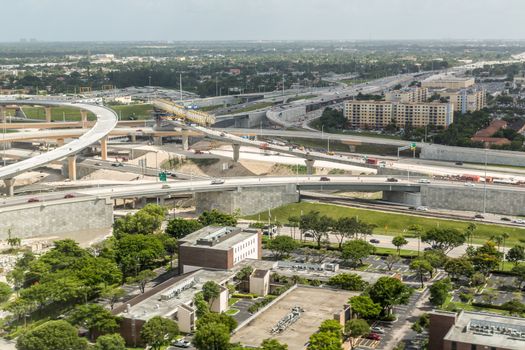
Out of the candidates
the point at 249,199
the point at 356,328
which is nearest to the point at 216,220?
the point at 249,199

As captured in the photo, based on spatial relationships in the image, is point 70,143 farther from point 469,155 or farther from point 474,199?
point 469,155

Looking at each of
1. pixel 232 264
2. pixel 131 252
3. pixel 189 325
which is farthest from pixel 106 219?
pixel 189 325

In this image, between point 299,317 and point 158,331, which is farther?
point 299,317

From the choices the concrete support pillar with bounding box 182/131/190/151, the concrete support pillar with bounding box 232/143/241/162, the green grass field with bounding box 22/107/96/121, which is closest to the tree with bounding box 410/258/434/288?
the concrete support pillar with bounding box 232/143/241/162

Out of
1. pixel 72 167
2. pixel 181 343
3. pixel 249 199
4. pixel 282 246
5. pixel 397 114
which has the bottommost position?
pixel 181 343

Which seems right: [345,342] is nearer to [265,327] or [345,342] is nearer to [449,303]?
[265,327]

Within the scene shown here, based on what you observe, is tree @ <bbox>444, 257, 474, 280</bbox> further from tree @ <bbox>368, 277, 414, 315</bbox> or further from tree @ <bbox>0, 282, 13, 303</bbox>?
tree @ <bbox>0, 282, 13, 303</bbox>

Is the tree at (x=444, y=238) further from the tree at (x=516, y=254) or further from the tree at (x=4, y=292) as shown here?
the tree at (x=4, y=292)
